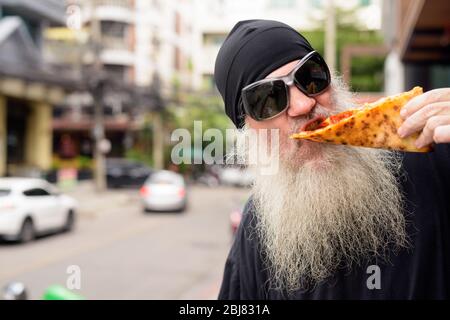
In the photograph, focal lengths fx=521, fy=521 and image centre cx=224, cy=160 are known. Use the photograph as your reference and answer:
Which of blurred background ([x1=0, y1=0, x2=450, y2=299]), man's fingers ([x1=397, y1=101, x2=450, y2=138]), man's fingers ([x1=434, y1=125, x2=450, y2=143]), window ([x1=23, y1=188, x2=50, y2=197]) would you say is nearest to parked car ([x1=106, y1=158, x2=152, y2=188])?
blurred background ([x1=0, y1=0, x2=450, y2=299])

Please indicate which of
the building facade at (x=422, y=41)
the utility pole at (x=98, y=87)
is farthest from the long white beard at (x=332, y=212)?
the utility pole at (x=98, y=87)

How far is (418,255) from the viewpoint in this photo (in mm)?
1493

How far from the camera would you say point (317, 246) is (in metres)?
1.71

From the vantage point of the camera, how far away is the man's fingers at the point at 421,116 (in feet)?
4.26

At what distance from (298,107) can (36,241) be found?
11409 millimetres

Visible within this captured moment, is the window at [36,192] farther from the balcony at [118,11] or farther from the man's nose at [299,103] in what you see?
the balcony at [118,11]

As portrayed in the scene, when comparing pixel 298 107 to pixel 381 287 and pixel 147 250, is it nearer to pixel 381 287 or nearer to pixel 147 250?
pixel 381 287

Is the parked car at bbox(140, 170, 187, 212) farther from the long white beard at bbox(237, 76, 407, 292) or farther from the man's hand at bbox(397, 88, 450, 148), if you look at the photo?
the man's hand at bbox(397, 88, 450, 148)

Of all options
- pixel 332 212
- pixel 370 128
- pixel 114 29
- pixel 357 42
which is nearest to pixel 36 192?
pixel 332 212

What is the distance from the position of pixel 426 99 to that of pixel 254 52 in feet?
1.99

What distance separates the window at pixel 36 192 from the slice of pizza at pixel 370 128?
37.1 feet

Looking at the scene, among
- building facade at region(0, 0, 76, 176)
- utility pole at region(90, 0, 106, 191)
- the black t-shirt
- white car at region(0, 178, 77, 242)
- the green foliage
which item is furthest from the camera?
the green foliage

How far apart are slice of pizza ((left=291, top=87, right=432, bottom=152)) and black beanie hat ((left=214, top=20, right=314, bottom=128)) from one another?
0.91 ft

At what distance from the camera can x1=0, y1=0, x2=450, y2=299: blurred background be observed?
8.36 metres
